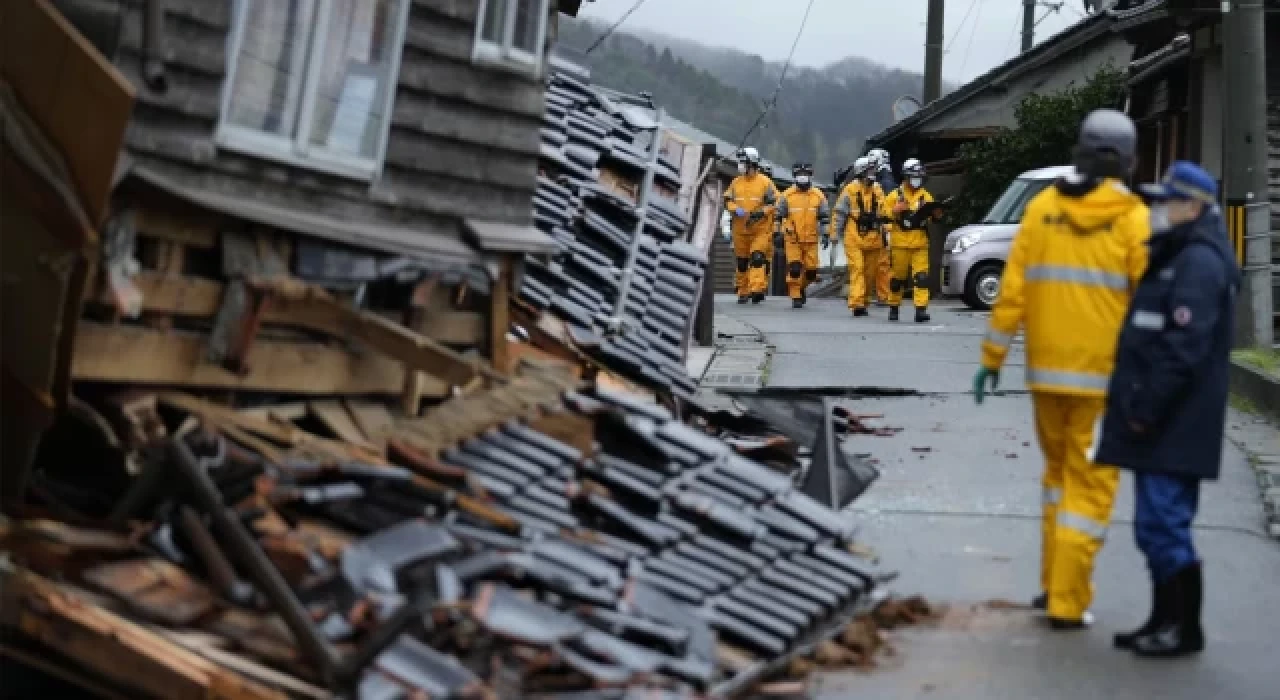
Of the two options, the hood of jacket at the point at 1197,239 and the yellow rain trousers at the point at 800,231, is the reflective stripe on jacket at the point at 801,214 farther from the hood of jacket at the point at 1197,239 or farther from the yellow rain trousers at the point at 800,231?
the hood of jacket at the point at 1197,239

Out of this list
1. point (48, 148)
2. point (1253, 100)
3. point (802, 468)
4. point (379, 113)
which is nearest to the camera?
point (48, 148)

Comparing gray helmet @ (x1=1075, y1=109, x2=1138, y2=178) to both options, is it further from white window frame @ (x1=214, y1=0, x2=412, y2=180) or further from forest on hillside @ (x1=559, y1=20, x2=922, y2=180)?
forest on hillside @ (x1=559, y1=20, x2=922, y2=180)

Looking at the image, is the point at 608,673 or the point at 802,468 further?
the point at 802,468

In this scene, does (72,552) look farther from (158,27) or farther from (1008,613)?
(1008,613)

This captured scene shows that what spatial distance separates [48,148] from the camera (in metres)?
6.68

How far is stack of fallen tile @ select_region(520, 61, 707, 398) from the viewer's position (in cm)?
1082

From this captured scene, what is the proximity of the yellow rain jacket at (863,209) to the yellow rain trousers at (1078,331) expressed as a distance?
16029mm

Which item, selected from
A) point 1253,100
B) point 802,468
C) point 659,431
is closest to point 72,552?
point 659,431

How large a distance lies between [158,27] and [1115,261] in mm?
3808

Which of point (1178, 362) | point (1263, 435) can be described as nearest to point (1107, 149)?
point (1178, 362)

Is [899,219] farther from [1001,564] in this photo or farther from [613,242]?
[1001,564]

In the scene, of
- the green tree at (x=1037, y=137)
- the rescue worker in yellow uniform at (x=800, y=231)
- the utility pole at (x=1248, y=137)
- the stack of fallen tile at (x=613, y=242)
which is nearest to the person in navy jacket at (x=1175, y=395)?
the stack of fallen tile at (x=613, y=242)

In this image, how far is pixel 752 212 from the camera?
2567cm

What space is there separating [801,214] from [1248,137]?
10013mm
